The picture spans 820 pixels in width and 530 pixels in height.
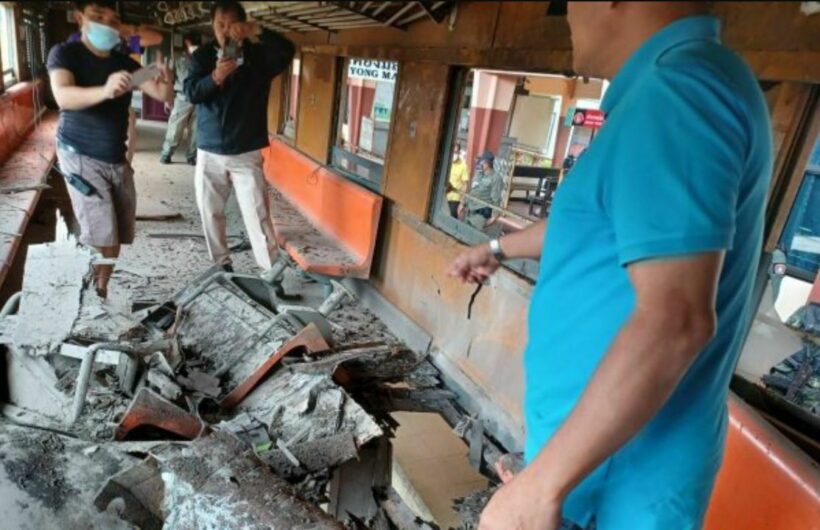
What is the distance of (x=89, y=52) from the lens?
2.13 ft

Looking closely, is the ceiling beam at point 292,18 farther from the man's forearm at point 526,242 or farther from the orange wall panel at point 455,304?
the orange wall panel at point 455,304

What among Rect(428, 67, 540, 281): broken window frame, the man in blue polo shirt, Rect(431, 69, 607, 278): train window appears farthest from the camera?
Rect(428, 67, 540, 281): broken window frame

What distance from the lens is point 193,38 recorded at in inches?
25.1

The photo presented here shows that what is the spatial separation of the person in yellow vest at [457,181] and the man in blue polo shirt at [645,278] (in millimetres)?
2649

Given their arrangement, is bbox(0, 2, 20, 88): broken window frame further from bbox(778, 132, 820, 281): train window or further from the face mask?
bbox(778, 132, 820, 281): train window

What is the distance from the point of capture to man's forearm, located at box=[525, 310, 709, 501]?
56 centimetres

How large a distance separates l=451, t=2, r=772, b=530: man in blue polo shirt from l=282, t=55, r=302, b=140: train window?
1.64 feet

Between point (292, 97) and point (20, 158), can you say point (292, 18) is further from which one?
point (20, 158)

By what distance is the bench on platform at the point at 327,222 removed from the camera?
147 inches

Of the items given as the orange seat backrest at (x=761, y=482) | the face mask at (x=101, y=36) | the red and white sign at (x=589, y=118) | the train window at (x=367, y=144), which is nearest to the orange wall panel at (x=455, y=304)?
the train window at (x=367, y=144)

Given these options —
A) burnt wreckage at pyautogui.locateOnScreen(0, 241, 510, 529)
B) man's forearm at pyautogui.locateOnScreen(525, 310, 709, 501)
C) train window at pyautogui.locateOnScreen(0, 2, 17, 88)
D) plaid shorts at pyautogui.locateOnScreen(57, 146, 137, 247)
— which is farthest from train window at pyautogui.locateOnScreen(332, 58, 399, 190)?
man's forearm at pyautogui.locateOnScreen(525, 310, 709, 501)

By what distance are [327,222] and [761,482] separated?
11.6 feet

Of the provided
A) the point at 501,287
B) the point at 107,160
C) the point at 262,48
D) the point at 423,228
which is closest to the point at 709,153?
the point at 262,48

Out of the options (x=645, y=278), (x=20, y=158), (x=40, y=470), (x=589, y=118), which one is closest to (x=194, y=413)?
(x=40, y=470)
